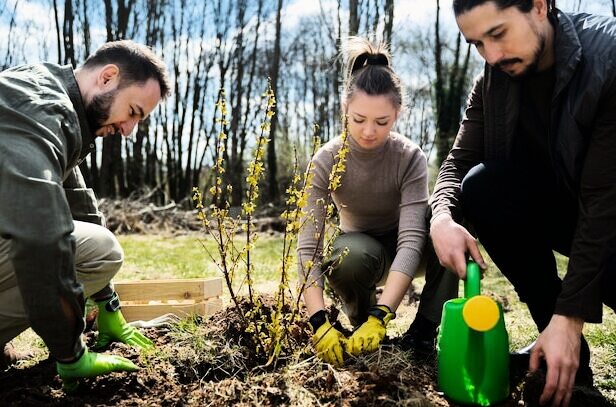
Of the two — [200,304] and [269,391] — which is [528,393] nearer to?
[269,391]

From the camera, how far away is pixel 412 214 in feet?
7.74

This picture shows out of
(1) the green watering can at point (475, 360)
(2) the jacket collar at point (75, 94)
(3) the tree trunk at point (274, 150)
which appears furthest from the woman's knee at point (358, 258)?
(3) the tree trunk at point (274, 150)

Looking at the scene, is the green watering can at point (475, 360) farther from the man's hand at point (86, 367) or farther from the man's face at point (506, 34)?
the man's hand at point (86, 367)

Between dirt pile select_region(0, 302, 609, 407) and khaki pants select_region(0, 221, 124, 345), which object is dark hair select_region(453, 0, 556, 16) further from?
khaki pants select_region(0, 221, 124, 345)

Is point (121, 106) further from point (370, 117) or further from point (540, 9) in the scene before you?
point (540, 9)

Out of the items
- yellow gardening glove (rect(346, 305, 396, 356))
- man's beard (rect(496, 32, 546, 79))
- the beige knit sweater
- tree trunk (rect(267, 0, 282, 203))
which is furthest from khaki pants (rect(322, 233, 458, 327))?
tree trunk (rect(267, 0, 282, 203))

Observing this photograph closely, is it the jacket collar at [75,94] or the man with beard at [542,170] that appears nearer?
the man with beard at [542,170]

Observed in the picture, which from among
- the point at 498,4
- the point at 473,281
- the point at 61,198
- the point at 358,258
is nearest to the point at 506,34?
the point at 498,4

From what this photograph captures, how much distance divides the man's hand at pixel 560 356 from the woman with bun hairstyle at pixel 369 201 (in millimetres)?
643

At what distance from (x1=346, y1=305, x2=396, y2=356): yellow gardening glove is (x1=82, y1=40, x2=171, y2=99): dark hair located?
1250 mm

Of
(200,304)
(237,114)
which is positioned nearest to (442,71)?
(237,114)

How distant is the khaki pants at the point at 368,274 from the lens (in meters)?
2.32

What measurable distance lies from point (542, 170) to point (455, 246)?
58 centimetres

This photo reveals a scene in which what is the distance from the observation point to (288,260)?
77.9 inches
